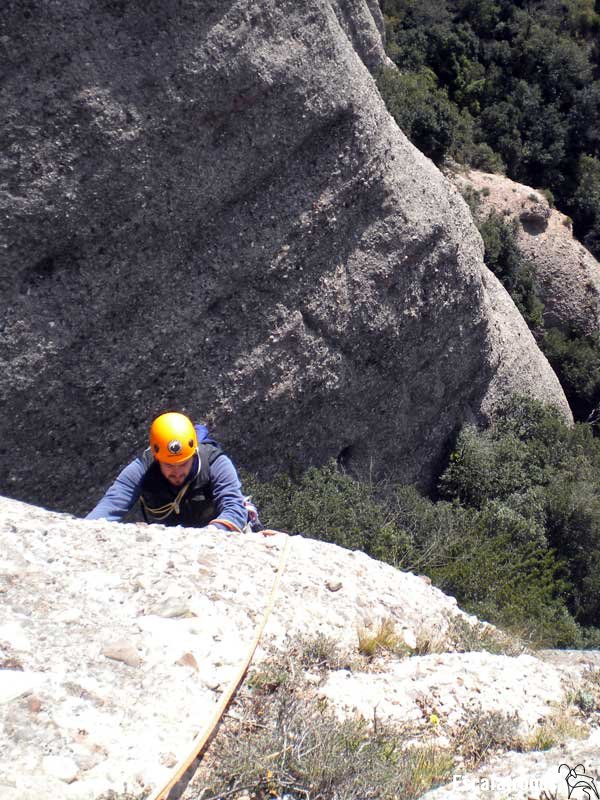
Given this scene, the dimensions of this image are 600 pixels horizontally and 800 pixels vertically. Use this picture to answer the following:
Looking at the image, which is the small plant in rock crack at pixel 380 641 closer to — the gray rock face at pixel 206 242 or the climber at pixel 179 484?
the climber at pixel 179 484

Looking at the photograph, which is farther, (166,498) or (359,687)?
(166,498)

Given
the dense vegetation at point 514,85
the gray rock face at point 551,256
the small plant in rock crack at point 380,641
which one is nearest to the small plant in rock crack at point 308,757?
the small plant in rock crack at point 380,641

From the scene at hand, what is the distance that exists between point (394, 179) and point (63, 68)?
3742 millimetres

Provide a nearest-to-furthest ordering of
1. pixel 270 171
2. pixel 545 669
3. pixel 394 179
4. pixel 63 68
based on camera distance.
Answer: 1. pixel 545 669
2. pixel 63 68
3. pixel 270 171
4. pixel 394 179

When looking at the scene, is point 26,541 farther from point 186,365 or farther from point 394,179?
point 394,179

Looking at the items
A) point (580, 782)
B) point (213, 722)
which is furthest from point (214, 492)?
point (580, 782)

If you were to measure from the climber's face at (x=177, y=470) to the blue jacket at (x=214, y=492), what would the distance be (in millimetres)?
168

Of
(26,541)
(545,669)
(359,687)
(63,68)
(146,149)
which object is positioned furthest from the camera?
(146,149)

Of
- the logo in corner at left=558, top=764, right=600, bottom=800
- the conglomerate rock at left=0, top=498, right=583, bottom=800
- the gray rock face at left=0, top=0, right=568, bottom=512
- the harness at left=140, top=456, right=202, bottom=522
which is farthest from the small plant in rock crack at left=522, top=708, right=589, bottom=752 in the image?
the gray rock face at left=0, top=0, right=568, bottom=512

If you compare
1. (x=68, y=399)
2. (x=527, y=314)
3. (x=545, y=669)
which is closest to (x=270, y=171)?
(x=68, y=399)

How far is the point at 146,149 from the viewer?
625 cm

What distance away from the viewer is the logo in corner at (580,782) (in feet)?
9.88

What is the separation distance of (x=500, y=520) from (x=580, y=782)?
624 cm

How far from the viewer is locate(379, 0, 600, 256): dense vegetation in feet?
63.1
